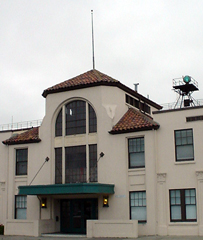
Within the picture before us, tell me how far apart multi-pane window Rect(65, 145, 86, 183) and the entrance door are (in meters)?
1.56

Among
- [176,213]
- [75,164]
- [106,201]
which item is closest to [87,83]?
[75,164]

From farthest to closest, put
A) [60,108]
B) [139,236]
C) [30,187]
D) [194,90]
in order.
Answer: [194,90]
[60,108]
[30,187]
[139,236]

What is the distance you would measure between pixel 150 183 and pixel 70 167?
5934 millimetres

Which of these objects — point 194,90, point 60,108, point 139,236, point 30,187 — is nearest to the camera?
point 139,236

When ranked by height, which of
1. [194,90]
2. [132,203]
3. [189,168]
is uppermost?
[194,90]

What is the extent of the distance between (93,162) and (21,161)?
20.0ft

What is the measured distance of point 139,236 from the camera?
26438 millimetres

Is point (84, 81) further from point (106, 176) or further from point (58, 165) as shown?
point (106, 176)

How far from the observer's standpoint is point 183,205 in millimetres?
26547

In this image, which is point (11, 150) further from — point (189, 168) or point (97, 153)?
point (189, 168)

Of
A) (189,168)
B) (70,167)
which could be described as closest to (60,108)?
(70,167)

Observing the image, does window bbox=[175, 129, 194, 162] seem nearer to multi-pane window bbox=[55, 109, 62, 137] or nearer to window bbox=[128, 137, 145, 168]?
window bbox=[128, 137, 145, 168]

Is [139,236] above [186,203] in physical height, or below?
below

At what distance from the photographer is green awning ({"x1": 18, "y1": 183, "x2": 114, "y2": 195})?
26938 millimetres
